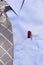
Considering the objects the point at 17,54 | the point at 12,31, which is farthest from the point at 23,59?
the point at 12,31

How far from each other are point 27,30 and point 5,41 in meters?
0.12

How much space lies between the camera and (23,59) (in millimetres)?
854

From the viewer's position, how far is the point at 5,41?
3.09 ft

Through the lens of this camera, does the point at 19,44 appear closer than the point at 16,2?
Yes

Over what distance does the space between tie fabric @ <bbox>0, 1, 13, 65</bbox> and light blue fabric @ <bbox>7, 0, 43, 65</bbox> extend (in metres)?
0.02

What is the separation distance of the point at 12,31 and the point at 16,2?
16cm

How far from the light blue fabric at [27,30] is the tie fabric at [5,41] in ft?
0.07

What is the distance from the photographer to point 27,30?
98cm

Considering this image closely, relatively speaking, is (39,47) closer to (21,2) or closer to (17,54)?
(17,54)

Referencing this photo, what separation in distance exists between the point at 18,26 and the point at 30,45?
138 millimetres

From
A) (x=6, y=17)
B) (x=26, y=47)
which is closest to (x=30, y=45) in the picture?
(x=26, y=47)

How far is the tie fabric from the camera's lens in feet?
2.88

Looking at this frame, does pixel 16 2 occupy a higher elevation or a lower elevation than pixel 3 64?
higher

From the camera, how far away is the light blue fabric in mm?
857
